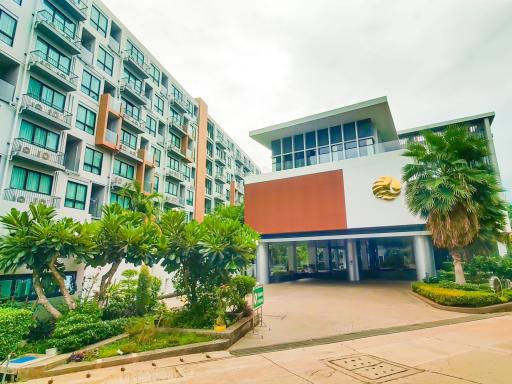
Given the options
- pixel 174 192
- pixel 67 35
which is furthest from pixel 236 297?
pixel 174 192

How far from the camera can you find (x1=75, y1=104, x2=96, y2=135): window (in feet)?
78.9

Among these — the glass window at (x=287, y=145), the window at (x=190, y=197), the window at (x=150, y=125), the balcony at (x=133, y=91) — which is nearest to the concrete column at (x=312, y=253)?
the glass window at (x=287, y=145)

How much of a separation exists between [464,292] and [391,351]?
8987 mm

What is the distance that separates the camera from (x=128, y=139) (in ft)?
96.4

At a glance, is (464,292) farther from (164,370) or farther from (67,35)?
(67,35)

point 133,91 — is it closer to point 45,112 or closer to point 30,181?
point 45,112

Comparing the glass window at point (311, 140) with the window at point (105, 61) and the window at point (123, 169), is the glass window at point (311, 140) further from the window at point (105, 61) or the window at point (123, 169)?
the window at point (105, 61)

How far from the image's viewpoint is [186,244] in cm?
1168

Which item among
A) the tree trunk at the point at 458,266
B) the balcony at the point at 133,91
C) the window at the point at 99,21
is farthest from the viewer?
the balcony at the point at 133,91

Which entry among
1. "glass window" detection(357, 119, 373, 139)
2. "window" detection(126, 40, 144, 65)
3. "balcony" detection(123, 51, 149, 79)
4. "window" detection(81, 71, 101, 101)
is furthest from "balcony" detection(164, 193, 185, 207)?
"glass window" detection(357, 119, 373, 139)

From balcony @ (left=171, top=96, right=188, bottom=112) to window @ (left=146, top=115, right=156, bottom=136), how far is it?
15.6 feet

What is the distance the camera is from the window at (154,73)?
3426 cm

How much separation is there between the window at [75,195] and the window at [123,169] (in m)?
3.95

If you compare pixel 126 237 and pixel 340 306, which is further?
pixel 340 306
